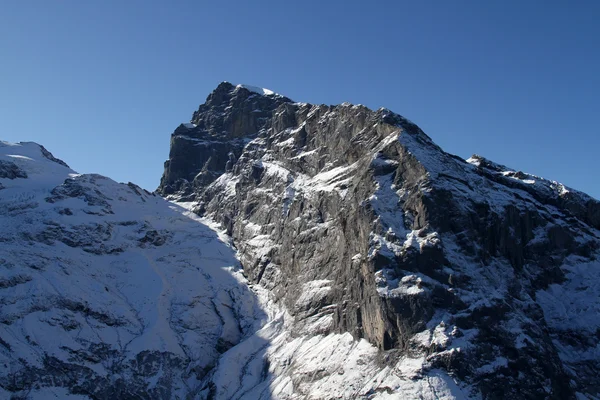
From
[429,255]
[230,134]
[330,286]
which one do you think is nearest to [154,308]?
[330,286]

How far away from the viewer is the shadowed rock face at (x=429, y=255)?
8344 cm

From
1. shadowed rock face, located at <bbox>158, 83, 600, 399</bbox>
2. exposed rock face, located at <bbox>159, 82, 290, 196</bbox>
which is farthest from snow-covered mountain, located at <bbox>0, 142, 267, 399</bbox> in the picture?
exposed rock face, located at <bbox>159, 82, 290, 196</bbox>

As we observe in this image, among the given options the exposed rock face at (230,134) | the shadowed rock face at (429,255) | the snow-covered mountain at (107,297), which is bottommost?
the snow-covered mountain at (107,297)

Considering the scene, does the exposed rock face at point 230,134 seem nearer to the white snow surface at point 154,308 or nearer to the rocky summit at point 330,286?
the white snow surface at point 154,308

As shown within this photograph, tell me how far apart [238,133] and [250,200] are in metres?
43.5

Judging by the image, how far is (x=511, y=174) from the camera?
447ft

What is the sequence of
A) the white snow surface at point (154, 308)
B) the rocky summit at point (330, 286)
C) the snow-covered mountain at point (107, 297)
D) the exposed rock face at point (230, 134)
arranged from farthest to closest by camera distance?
the exposed rock face at point (230, 134) < the snow-covered mountain at point (107, 297) < the white snow surface at point (154, 308) < the rocky summit at point (330, 286)

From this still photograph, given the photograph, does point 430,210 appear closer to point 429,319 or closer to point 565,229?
point 429,319

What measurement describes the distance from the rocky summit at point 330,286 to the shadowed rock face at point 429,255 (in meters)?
0.28

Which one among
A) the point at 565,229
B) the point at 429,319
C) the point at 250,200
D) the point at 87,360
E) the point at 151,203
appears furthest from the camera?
the point at 151,203

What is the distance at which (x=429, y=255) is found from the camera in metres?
91.6

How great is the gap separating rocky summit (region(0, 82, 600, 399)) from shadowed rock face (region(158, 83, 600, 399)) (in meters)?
0.28

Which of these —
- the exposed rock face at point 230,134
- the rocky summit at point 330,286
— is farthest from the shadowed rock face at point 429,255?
the exposed rock face at point 230,134

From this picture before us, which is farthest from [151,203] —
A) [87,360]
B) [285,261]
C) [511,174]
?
[511,174]
